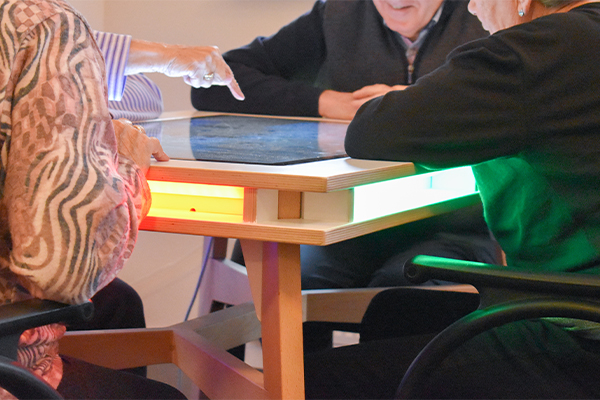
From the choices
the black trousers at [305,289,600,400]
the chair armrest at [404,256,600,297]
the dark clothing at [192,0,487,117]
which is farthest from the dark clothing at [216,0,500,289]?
the chair armrest at [404,256,600,297]

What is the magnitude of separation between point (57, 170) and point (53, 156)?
1cm

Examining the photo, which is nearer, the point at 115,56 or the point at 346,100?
the point at 115,56

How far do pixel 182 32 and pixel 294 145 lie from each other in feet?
5.95

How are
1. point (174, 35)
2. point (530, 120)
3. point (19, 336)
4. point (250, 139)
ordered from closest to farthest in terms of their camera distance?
point (19, 336)
point (530, 120)
point (250, 139)
point (174, 35)

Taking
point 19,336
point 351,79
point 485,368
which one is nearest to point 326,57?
point 351,79

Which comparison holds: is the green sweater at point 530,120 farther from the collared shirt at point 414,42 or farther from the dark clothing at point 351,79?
the collared shirt at point 414,42

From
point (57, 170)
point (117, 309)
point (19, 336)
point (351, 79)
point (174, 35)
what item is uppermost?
point (174, 35)

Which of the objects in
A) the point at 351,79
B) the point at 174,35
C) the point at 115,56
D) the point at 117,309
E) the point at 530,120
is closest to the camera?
the point at 530,120

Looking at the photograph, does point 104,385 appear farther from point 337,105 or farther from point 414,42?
point 414,42

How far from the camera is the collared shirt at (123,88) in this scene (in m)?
1.18

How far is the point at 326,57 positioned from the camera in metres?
1.93

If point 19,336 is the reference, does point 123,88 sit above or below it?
above

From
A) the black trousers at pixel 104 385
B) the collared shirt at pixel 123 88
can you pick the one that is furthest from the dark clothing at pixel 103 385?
the collared shirt at pixel 123 88

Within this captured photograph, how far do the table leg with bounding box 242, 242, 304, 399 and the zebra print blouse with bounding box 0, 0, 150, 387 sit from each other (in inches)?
9.9
